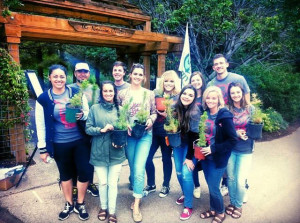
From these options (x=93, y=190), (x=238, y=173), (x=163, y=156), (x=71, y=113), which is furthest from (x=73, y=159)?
(x=238, y=173)

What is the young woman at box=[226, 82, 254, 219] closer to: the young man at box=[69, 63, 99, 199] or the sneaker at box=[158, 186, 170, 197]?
the sneaker at box=[158, 186, 170, 197]

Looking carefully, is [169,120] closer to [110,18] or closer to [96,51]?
[110,18]

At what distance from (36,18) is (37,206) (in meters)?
3.42

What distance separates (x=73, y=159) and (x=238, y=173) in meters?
2.17

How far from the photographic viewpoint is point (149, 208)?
10.4 feet

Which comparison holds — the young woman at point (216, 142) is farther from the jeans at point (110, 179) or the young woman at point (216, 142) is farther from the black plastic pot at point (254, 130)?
the jeans at point (110, 179)

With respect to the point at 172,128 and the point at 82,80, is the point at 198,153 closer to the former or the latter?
the point at 172,128

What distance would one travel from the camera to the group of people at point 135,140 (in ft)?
8.62

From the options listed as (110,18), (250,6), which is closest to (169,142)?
(110,18)

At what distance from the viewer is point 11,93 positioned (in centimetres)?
384

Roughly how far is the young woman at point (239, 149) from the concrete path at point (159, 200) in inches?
17.8

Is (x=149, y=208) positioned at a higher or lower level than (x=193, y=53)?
lower

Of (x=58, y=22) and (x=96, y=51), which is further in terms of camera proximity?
(x=96, y=51)

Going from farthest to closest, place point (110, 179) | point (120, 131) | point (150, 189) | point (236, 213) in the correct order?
point (150, 189) < point (236, 213) < point (110, 179) < point (120, 131)
